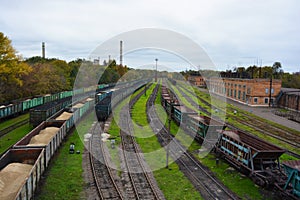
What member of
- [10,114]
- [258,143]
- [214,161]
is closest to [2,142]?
[10,114]

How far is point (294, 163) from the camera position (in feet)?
37.8

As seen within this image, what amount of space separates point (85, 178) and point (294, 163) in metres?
9.92

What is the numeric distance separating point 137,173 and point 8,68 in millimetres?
26172

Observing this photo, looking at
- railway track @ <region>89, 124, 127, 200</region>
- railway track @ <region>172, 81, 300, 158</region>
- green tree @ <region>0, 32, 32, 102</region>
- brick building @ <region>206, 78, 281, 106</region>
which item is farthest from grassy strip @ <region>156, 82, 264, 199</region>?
brick building @ <region>206, 78, 281, 106</region>

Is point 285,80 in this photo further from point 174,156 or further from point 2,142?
point 2,142

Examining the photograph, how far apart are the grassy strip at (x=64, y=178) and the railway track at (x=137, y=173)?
2.49m

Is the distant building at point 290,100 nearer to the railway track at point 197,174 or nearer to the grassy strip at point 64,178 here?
the railway track at point 197,174

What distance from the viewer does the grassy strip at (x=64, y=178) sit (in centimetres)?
1164

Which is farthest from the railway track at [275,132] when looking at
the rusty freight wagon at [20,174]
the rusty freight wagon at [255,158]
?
the rusty freight wagon at [20,174]

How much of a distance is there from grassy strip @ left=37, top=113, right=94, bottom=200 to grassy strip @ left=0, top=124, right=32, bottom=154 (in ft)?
12.6

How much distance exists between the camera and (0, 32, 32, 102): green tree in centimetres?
3234

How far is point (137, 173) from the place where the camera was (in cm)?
1420

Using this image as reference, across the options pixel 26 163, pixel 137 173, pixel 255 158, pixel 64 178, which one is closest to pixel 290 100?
pixel 255 158

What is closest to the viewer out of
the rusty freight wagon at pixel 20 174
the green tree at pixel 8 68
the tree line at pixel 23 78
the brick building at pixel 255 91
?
the rusty freight wagon at pixel 20 174
